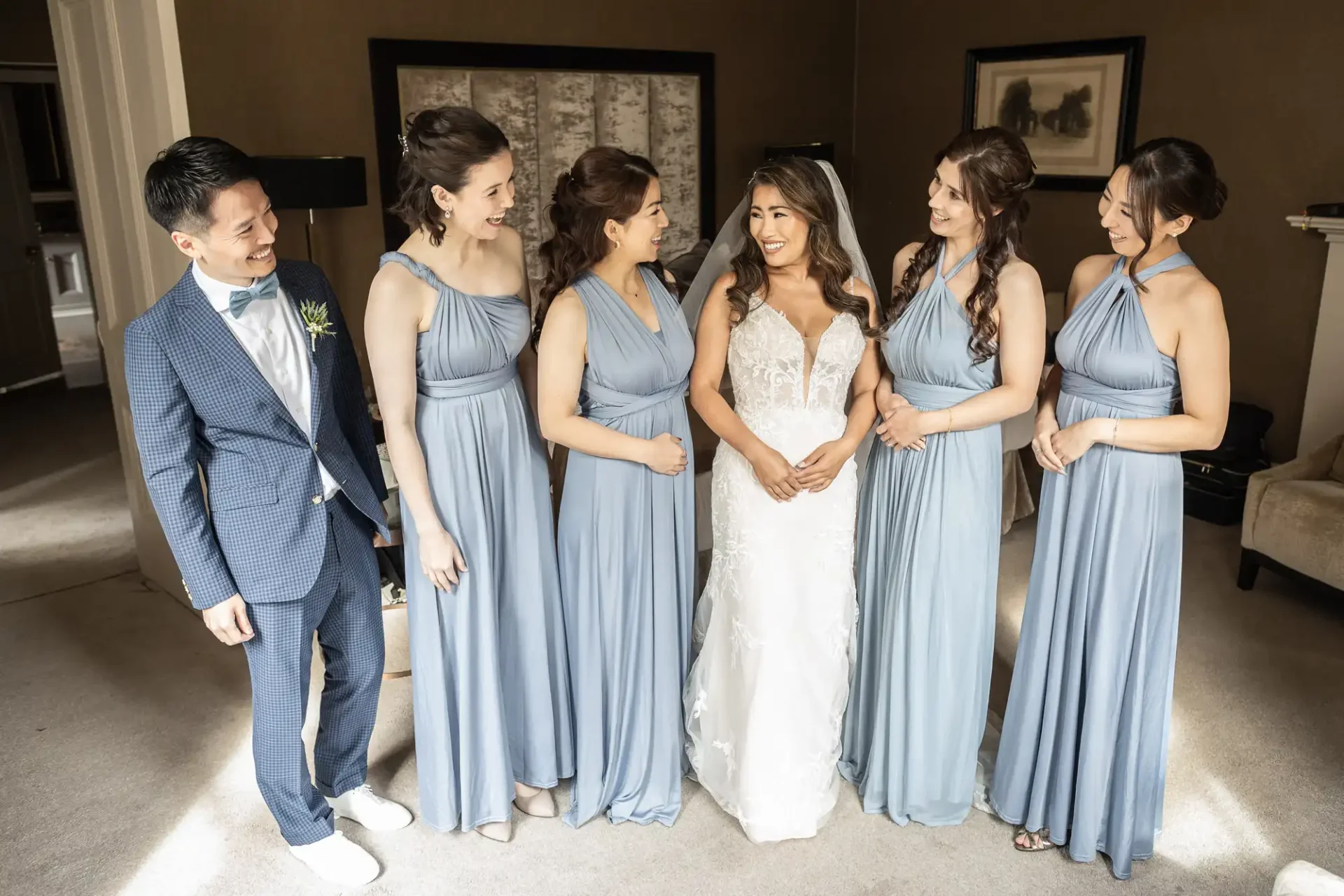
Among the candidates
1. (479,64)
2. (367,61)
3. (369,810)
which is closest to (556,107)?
(479,64)

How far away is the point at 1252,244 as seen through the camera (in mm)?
5289

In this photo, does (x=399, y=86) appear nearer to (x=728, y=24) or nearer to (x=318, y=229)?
(x=318, y=229)

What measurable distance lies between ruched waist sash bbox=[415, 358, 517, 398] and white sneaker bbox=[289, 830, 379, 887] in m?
1.15

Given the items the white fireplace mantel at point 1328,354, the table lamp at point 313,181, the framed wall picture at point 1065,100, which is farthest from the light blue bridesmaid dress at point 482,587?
the framed wall picture at point 1065,100

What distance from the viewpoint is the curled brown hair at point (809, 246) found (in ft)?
8.19

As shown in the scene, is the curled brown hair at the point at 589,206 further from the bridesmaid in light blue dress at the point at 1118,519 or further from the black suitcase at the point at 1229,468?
the black suitcase at the point at 1229,468

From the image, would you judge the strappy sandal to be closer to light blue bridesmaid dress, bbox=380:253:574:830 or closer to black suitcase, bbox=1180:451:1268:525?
light blue bridesmaid dress, bbox=380:253:574:830

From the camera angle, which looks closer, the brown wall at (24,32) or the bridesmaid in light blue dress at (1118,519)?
the bridesmaid in light blue dress at (1118,519)

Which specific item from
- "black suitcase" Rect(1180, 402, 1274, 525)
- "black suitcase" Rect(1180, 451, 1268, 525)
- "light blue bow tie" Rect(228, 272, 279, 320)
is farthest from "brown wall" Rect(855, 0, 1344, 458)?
"light blue bow tie" Rect(228, 272, 279, 320)

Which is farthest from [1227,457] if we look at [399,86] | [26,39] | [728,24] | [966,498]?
[26,39]

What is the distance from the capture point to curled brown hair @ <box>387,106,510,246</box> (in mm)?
2367

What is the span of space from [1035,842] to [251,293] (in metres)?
2.28

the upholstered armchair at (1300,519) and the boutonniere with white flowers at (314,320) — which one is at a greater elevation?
the boutonniere with white flowers at (314,320)

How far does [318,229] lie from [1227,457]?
4501mm
